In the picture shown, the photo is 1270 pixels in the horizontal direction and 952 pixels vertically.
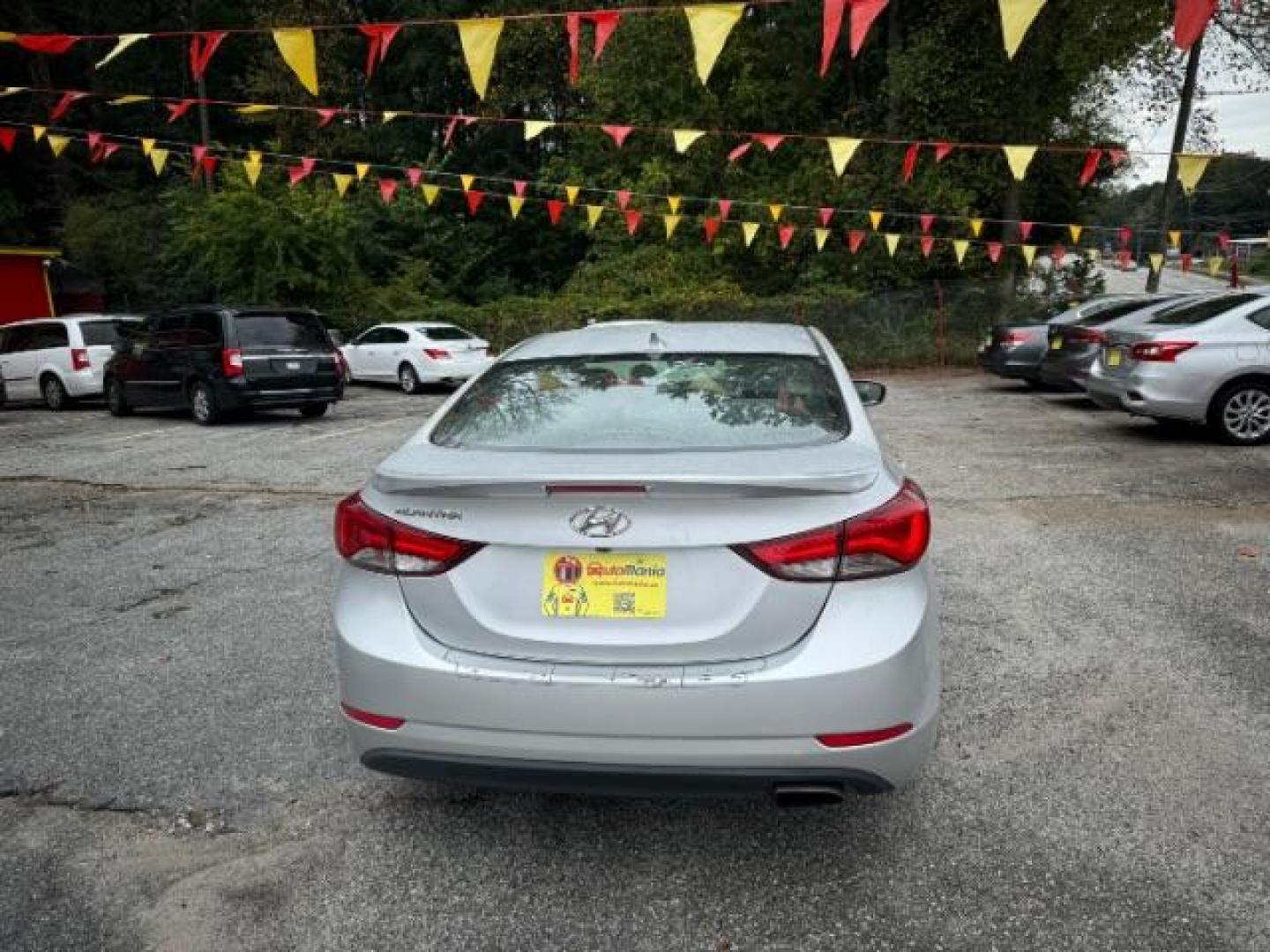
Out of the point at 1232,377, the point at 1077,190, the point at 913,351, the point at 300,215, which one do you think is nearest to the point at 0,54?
the point at 300,215

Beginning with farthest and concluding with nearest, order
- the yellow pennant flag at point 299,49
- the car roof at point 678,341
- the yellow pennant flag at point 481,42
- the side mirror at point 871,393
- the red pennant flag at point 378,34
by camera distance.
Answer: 1. the red pennant flag at point 378,34
2. the yellow pennant flag at point 299,49
3. the yellow pennant flag at point 481,42
4. the side mirror at point 871,393
5. the car roof at point 678,341

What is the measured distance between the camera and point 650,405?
3.05 metres

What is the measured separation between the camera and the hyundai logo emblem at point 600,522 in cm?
234

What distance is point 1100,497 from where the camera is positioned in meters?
7.30

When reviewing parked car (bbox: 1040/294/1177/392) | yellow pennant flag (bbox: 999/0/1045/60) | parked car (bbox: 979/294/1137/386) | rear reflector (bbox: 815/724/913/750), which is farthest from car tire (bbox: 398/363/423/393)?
rear reflector (bbox: 815/724/913/750)

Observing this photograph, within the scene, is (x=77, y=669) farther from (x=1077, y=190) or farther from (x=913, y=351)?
(x=1077, y=190)

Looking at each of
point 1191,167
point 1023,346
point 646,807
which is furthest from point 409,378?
point 646,807

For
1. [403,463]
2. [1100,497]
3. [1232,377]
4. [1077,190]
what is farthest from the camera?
[1077,190]

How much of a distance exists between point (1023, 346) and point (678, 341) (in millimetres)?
12577

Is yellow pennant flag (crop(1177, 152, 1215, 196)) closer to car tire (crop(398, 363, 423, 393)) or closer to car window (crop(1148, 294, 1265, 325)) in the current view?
car window (crop(1148, 294, 1265, 325))

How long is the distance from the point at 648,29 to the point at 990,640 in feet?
86.4

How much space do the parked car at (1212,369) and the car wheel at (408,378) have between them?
13.0 meters

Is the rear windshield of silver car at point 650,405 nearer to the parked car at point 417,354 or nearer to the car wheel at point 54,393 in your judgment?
the parked car at point 417,354

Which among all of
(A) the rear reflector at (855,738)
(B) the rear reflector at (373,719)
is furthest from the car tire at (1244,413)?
(B) the rear reflector at (373,719)
